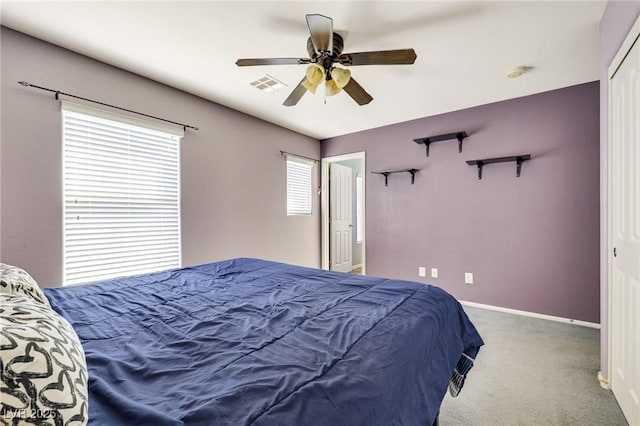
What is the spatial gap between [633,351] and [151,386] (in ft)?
7.16

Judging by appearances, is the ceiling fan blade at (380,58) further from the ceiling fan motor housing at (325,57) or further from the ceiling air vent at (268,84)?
the ceiling air vent at (268,84)

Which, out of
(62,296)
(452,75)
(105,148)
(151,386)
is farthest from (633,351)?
(105,148)

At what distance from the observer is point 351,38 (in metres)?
2.17


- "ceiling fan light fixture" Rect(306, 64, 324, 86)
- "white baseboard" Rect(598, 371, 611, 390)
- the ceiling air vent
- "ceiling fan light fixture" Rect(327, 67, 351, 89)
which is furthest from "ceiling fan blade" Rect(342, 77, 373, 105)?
"white baseboard" Rect(598, 371, 611, 390)

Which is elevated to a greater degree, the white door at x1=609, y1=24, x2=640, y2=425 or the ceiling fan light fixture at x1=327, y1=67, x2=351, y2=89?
the ceiling fan light fixture at x1=327, y1=67, x2=351, y2=89

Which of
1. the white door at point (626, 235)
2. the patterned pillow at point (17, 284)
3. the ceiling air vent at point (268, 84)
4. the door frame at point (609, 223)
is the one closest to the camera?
the patterned pillow at point (17, 284)

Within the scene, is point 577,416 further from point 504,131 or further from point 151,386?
point 504,131

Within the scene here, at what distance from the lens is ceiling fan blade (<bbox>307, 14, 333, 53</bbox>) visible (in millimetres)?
1616

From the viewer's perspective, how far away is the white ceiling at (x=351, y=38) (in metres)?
1.86

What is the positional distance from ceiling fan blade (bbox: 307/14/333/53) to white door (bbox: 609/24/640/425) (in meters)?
1.56

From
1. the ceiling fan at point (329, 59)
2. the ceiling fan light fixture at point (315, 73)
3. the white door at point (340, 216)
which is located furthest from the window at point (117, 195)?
the white door at point (340, 216)

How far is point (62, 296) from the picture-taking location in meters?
1.49

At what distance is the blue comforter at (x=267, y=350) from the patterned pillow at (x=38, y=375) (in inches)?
4.9

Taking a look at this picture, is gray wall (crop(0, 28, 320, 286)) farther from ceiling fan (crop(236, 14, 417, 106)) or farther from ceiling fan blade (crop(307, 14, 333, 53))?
ceiling fan blade (crop(307, 14, 333, 53))
